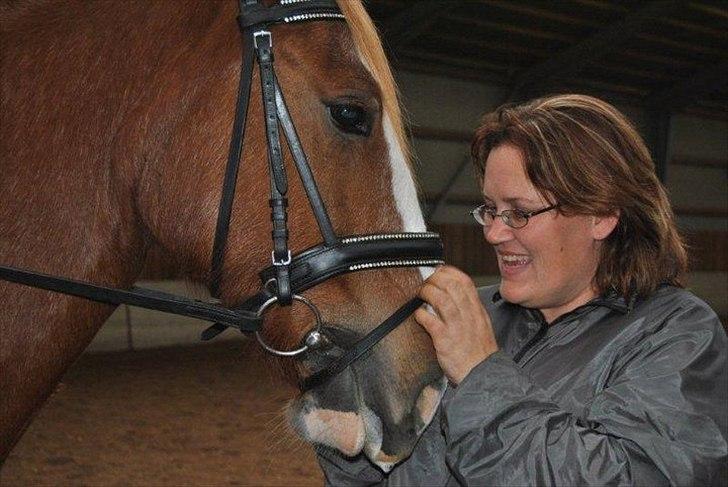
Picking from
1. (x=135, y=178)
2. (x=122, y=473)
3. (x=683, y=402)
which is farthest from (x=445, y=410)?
(x=122, y=473)

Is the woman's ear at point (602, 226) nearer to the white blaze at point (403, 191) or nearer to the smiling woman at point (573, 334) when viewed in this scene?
the smiling woman at point (573, 334)

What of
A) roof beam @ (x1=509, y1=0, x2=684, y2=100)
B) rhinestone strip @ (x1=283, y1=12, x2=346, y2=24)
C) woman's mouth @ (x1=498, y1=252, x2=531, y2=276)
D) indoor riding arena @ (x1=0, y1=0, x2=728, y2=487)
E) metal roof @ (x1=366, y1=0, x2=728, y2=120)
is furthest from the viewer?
roof beam @ (x1=509, y1=0, x2=684, y2=100)

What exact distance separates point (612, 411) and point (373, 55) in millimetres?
845

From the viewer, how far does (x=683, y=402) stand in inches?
45.7

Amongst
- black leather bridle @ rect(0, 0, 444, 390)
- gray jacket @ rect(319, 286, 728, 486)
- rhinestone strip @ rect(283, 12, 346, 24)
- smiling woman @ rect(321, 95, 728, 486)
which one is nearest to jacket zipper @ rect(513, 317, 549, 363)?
smiling woman @ rect(321, 95, 728, 486)

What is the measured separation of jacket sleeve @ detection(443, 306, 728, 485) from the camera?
44.8 inches

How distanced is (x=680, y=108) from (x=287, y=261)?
12.8m

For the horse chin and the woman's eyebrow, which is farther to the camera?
the woman's eyebrow

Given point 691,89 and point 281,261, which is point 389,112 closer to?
point 281,261

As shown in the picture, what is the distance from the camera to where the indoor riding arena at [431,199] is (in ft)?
13.4

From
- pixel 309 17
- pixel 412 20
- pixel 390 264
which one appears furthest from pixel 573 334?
pixel 412 20

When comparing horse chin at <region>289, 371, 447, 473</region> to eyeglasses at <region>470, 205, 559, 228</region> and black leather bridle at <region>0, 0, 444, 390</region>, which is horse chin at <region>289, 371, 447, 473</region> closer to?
black leather bridle at <region>0, 0, 444, 390</region>

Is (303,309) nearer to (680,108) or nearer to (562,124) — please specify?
(562,124)

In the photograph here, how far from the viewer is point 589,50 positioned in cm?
997
